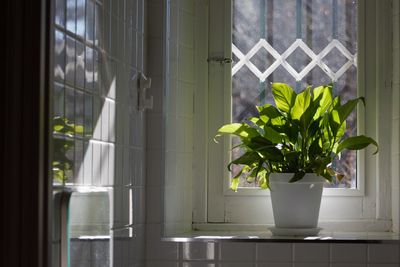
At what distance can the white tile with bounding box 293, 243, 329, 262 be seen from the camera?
2.42m

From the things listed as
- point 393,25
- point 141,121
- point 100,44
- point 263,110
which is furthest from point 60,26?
point 393,25

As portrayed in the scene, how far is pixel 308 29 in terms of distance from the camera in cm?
278

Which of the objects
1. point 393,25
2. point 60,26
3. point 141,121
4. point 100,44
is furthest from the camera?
point 393,25

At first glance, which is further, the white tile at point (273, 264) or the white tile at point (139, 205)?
the white tile at point (273, 264)

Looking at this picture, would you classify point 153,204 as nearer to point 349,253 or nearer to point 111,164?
point 111,164

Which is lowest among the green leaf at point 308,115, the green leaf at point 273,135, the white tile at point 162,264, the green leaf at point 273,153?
the white tile at point 162,264

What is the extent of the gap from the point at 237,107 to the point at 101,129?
94cm

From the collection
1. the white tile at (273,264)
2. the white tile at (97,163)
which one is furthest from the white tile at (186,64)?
the white tile at (97,163)

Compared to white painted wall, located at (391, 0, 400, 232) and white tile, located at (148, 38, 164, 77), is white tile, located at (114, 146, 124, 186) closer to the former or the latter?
white tile, located at (148, 38, 164, 77)

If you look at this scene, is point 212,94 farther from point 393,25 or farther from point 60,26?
point 60,26

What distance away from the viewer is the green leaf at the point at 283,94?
2531 millimetres

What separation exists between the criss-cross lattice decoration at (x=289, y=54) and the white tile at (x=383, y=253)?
657mm

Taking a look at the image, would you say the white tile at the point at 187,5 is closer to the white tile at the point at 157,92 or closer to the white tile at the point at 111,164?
the white tile at the point at 157,92

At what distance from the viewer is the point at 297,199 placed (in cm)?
248
